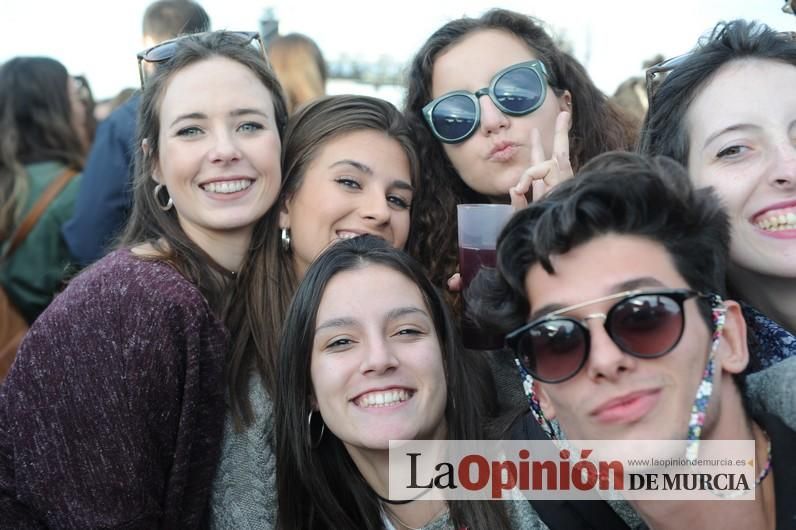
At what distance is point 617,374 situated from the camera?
196 cm

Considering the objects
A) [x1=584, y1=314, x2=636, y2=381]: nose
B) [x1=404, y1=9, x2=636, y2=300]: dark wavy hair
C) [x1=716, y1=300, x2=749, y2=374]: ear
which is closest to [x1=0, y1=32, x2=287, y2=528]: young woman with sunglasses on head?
[x1=404, y1=9, x2=636, y2=300]: dark wavy hair

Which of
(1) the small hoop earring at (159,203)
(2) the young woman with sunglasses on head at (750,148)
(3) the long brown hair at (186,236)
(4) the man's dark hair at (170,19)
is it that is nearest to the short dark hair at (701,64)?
(2) the young woman with sunglasses on head at (750,148)

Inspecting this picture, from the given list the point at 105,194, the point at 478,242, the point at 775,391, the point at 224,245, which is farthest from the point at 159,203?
the point at 775,391

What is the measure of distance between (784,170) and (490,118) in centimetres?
120

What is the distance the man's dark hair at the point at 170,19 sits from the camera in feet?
14.9

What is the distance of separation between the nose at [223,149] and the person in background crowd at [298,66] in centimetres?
150

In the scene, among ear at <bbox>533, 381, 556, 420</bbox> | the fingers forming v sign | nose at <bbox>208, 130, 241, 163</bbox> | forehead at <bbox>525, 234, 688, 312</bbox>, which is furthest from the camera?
nose at <bbox>208, 130, 241, 163</bbox>

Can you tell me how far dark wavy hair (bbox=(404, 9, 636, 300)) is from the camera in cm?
362

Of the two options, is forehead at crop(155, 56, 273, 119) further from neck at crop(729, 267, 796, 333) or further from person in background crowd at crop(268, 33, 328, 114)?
neck at crop(729, 267, 796, 333)

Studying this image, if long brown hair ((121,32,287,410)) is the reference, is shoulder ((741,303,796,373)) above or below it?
below

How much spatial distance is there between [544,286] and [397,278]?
79cm

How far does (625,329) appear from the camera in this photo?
77.2 inches

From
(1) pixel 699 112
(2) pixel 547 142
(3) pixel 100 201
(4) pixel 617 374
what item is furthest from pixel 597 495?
(3) pixel 100 201

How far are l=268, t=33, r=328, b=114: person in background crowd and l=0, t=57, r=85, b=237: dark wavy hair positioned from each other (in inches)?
43.8
